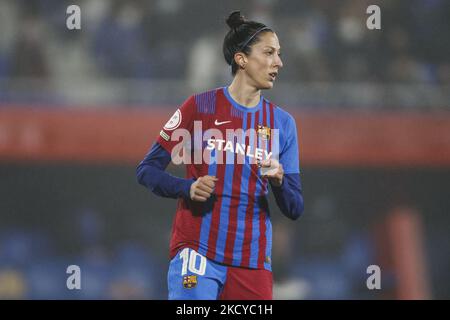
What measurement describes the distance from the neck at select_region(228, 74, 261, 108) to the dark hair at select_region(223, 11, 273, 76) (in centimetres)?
7

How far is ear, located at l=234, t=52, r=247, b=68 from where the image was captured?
331cm

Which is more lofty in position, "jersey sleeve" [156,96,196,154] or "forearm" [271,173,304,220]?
"jersey sleeve" [156,96,196,154]

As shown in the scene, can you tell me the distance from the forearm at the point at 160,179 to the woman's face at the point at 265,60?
0.50 meters

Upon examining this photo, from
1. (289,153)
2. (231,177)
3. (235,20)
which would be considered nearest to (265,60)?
(235,20)

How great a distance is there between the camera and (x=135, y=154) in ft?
23.9

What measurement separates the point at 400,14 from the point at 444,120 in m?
1.67

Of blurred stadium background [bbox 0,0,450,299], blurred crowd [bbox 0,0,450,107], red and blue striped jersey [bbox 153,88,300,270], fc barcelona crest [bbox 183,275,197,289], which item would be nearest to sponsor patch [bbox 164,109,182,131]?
red and blue striped jersey [bbox 153,88,300,270]

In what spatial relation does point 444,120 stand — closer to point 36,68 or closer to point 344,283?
point 344,283

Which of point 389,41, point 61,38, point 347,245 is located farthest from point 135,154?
point 389,41

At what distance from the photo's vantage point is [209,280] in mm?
3053

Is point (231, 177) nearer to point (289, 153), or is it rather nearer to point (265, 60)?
point (289, 153)

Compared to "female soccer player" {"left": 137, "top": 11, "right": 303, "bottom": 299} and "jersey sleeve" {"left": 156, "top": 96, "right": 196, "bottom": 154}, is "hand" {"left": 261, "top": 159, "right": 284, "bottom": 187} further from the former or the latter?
"jersey sleeve" {"left": 156, "top": 96, "right": 196, "bottom": 154}

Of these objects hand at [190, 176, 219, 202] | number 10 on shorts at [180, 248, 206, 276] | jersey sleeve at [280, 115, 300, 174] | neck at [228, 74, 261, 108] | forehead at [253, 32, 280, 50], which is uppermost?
forehead at [253, 32, 280, 50]

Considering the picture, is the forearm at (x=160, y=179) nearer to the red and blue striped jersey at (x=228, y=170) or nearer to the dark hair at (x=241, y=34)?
the red and blue striped jersey at (x=228, y=170)
